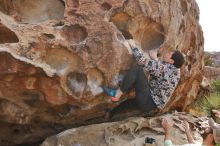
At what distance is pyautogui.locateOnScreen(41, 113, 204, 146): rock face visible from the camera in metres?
7.42

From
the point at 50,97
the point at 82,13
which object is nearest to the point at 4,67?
the point at 50,97

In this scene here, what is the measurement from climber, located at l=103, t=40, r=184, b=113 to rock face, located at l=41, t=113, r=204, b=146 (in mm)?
690

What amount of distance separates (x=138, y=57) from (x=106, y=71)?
591 mm

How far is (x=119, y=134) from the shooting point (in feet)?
25.6

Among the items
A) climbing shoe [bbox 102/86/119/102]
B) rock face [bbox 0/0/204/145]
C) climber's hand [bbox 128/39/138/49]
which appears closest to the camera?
rock face [bbox 0/0/204/145]

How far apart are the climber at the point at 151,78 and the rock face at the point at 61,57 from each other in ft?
0.56

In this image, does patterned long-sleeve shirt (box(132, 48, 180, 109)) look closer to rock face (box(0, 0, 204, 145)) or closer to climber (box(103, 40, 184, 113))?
climber (box(103, 40, 184, 113))

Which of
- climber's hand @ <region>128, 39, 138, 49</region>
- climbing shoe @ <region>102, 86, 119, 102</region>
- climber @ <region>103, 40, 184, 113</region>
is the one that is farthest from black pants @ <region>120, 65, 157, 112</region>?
climber's hand @ <region>128, 39, 138, 49</region>

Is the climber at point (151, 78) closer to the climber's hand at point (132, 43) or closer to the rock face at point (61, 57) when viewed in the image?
the climber's hand at point (132, 43)

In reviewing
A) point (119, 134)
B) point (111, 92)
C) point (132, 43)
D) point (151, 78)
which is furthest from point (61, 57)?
point (119, 134)

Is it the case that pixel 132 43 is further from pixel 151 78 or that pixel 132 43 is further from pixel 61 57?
pixel 61 57

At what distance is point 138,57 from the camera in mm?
7207

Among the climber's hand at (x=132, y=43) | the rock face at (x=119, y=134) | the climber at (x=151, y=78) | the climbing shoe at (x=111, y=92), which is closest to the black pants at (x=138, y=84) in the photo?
the climber at (x=151, y=78)

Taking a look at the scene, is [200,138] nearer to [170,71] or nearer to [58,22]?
[170,71]
